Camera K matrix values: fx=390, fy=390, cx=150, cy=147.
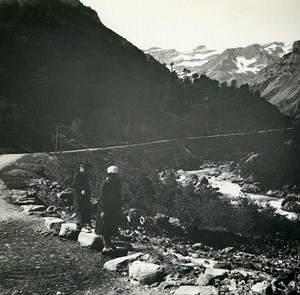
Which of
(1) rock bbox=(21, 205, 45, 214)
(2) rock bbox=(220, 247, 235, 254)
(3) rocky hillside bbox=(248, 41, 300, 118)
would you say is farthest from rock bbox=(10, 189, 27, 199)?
(3) rocky hillside bbox=(248, 41, 300, 118)

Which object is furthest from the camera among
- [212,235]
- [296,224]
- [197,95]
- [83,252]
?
[197,95]

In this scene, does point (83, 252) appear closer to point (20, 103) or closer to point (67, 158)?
point (67, 158)

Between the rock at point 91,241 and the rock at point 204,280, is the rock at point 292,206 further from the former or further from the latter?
the rock at point 204,280

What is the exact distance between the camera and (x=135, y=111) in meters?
48.8

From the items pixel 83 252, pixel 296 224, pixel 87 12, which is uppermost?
pixel 87 12

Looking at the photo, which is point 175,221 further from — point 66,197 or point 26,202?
point 26,202

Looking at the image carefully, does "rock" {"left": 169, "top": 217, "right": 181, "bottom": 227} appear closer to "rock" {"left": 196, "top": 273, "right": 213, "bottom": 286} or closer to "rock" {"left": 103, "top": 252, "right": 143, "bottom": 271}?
"rock" {"left": 103, "top": 252, "right": 143, "bottom": 271}

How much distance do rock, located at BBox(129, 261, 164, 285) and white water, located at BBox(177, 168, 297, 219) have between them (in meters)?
15.0

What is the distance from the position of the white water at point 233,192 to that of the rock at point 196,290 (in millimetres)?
15206

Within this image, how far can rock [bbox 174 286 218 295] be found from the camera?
6.41 m

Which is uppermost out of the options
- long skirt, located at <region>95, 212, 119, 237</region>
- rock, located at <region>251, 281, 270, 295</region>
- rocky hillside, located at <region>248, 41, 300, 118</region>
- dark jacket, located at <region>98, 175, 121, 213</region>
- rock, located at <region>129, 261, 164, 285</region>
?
rocky hillside, located at <region>248, 41, 300, 118</region>

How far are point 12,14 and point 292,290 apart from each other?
156ft

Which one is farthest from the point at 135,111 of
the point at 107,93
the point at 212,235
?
the point at 212,235

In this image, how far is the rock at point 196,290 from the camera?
6.41 meters
